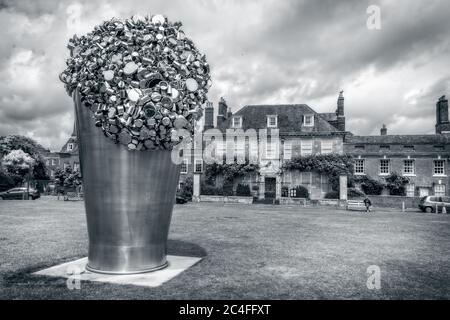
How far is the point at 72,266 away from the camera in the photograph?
6.41 metres

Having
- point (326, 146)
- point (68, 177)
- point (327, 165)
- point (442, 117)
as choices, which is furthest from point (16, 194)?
point (442, 117)

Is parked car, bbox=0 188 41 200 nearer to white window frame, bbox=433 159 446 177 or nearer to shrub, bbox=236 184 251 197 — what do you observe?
shrub, bbox=236 184 251 197

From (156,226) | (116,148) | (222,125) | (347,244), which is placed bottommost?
(347,244)

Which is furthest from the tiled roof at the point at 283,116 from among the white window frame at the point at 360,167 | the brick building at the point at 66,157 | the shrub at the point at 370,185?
the brick building at the point at 66,157

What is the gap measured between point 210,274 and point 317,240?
531 centimetres

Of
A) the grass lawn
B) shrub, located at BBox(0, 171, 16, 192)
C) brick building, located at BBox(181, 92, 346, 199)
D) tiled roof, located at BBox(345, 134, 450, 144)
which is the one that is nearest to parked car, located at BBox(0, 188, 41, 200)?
shrub, located at BBox(0, 171, 16, 192)

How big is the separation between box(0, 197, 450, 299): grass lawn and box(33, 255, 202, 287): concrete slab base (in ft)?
0.66

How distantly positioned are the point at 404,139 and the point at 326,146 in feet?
35.0

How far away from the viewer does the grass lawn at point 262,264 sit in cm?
504

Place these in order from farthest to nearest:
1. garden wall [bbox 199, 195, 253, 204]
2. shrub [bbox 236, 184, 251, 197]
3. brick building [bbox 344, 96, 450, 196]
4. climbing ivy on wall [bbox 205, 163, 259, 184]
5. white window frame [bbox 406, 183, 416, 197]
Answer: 1. white window frame [bbox 406, 183, 416, 197]
2. brick building [bbox 344, 96, 450, 196]
3. climbing ivy on wall [bbox 205, 163, 259, 184]
4. shrub [bbox 236, 184, 251, 197]
5. garden wall [bbox 199, 195, 253, 204]

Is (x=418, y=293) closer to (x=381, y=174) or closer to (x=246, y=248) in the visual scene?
(x=246, y=248)

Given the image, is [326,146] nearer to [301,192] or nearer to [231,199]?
[301,192]

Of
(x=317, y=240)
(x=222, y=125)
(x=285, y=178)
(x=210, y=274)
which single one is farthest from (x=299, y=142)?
(x=210, y=274)

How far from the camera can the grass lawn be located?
16.5ft
